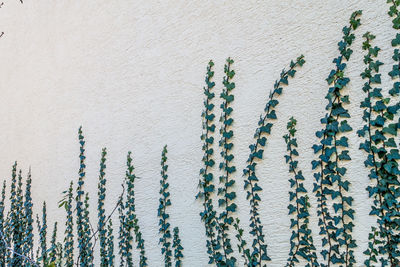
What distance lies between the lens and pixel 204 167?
2.92 meters

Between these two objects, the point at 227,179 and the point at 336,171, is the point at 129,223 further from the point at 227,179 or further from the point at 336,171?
the point at 336,171

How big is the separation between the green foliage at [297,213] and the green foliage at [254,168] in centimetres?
19

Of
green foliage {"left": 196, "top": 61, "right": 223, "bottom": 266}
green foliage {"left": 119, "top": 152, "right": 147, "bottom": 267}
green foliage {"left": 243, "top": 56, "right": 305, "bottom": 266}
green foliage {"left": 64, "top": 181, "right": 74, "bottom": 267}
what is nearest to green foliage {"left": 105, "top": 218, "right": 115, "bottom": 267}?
green foliage {"left": 119, "top": 152, "right": 147, "bottom": 267}

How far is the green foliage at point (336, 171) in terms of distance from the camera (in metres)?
2.21

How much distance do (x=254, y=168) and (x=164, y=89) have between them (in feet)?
4.13

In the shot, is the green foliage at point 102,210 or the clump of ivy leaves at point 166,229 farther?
the green foliage at point 102,210

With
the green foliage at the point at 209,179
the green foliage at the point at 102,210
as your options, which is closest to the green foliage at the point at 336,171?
the green foliage at the point at 209,179

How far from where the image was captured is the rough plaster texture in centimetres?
245

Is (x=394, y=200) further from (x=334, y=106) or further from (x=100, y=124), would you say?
(x=100, y=124)

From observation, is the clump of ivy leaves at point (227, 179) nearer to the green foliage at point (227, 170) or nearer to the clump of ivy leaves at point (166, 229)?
the green foliage at point (227, 170)

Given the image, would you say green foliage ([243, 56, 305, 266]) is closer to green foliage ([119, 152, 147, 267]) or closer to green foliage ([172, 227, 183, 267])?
green foliage ([172, 227, 183, 267])

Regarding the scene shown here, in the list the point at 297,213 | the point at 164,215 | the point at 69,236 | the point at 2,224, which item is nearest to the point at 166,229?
the point at 164,215

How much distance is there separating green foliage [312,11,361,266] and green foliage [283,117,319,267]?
9 cm

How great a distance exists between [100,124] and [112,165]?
515mm
